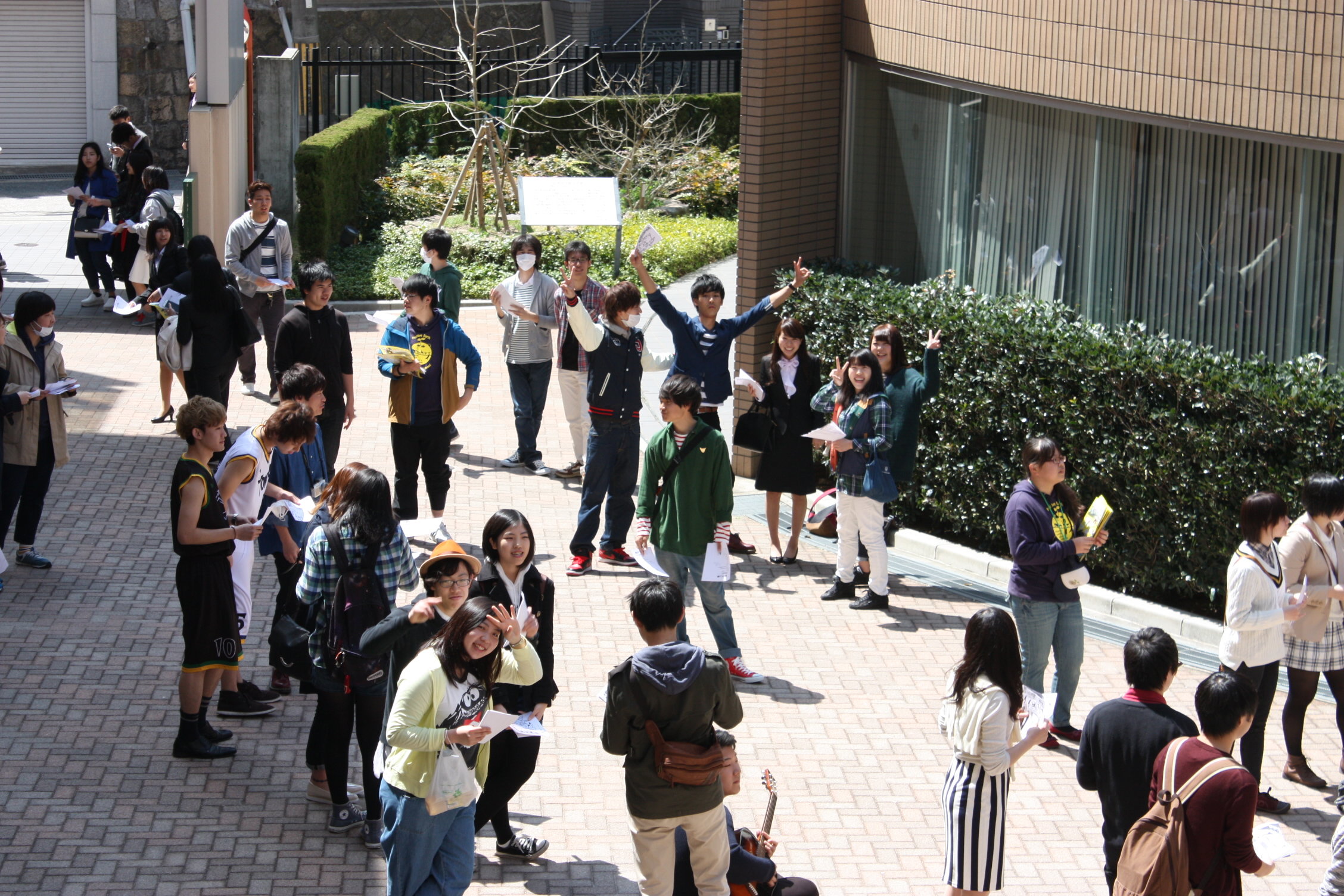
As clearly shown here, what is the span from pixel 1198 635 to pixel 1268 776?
1656 mm

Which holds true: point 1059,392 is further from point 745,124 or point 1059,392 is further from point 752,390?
point 745,124

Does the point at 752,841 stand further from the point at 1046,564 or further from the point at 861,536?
the point at 861,536

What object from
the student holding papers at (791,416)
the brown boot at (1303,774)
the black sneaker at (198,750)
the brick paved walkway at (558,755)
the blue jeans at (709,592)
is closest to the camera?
the brick paved walkway at (558,755)

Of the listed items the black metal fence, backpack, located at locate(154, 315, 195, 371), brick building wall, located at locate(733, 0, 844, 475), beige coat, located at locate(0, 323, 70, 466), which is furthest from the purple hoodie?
the black metal fence

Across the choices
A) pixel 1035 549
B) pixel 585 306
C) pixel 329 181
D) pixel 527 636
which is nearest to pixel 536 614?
pixel 527 636

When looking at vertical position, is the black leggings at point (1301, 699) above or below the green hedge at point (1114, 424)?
below

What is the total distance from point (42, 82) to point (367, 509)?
2427 cm

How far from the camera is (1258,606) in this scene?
6973mm

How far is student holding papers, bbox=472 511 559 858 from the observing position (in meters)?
6.28

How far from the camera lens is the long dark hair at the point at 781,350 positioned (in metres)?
10.2

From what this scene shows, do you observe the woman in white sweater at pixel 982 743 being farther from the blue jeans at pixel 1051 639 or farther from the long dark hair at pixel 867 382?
the long dark hair at pixel 867 382

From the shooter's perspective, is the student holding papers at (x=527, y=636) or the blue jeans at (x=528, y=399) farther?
the blue jeans at (x=528, y=399)

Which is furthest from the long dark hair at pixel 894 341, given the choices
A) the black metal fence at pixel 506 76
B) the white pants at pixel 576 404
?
the black metal fence at pixel 506 76

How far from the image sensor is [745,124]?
12.0 m
